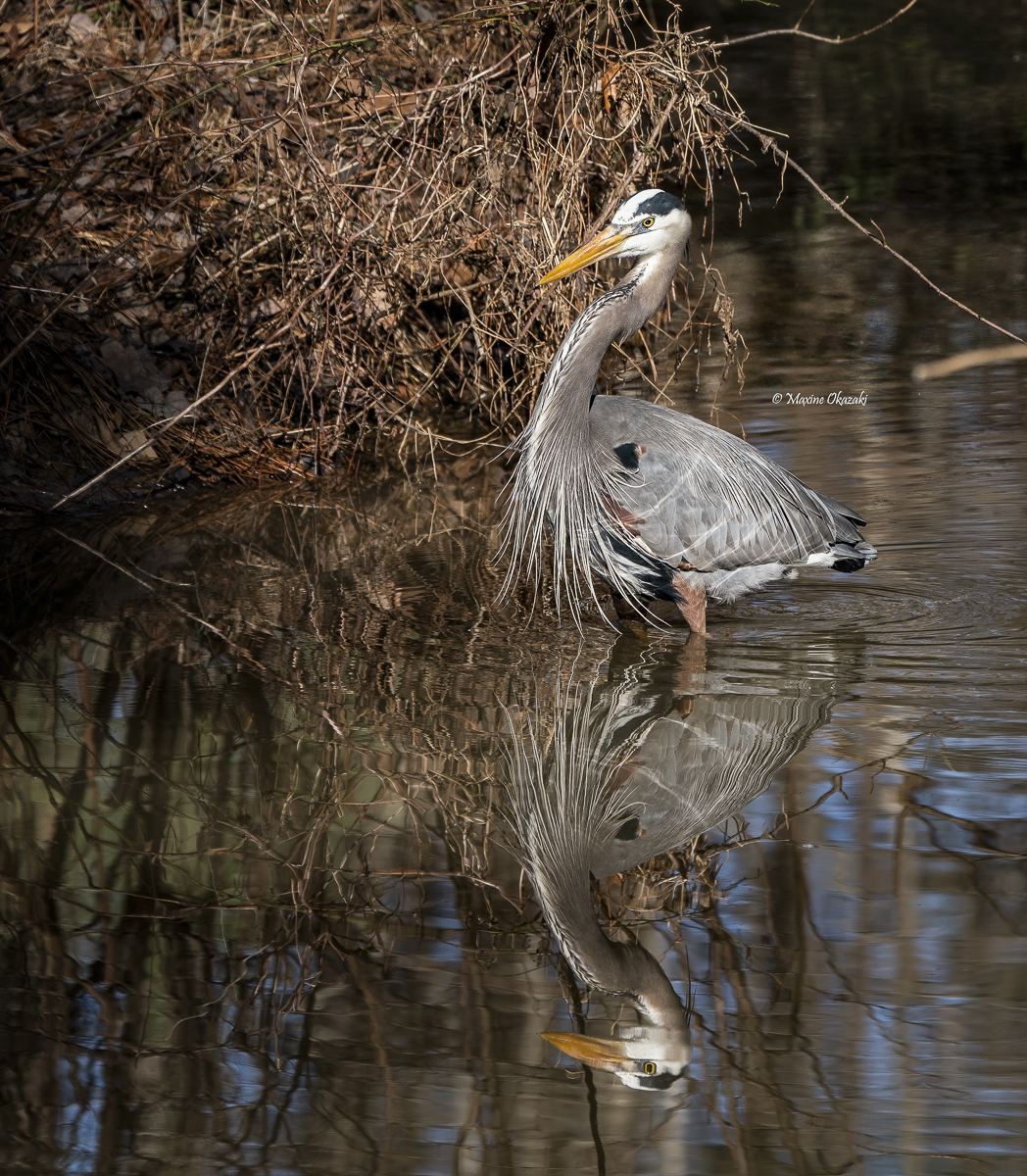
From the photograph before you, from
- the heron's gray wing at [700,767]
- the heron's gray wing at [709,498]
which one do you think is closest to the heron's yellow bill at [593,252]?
the heron's gray wing at [709,498]

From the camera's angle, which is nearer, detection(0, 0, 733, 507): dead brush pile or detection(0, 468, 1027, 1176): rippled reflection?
detection(0, 468, 1027, 1176): rippled reflection

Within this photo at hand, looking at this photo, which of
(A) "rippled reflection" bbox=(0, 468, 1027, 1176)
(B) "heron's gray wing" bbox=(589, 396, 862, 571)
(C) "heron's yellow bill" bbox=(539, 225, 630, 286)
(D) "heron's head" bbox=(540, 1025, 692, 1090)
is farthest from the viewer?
(B) "heron's gray wing" bbox=(589, 396, 862, 571)

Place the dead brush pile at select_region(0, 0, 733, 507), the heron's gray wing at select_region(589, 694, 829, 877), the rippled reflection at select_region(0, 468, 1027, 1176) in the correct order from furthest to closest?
the dead brush pile at select_region(0, 0, 733, 507)
the heron's gray wing at select_region(589, 694, 829, 877)
the rippled reflection at select_region(0, 468, 1027, 1176)

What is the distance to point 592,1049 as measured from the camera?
3127 millimetres

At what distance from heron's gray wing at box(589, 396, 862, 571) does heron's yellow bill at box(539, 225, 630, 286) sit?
560 mm

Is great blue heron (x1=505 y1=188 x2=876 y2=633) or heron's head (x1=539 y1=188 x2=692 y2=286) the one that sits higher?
heron's head (x1=539 y1=188 x2=692 y2=286)

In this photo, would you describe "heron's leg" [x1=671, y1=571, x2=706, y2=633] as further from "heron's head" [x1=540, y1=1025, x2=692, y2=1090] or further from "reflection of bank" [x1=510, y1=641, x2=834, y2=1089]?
"heron's head" [x1=540, y1=1025, x2=692, y2=1090]

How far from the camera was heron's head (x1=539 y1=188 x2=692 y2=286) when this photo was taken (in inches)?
217

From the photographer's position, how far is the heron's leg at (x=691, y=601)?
559cm

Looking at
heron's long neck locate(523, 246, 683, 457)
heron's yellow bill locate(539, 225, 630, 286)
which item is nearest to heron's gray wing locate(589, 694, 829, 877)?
heron's long neck locate(523, 246, 683, 457)

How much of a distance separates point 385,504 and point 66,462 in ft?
5.46

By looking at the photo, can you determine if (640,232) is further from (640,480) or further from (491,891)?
(491,891)

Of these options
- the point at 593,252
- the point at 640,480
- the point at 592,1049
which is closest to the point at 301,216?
the point at 593,252

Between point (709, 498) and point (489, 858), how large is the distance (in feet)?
7.02
